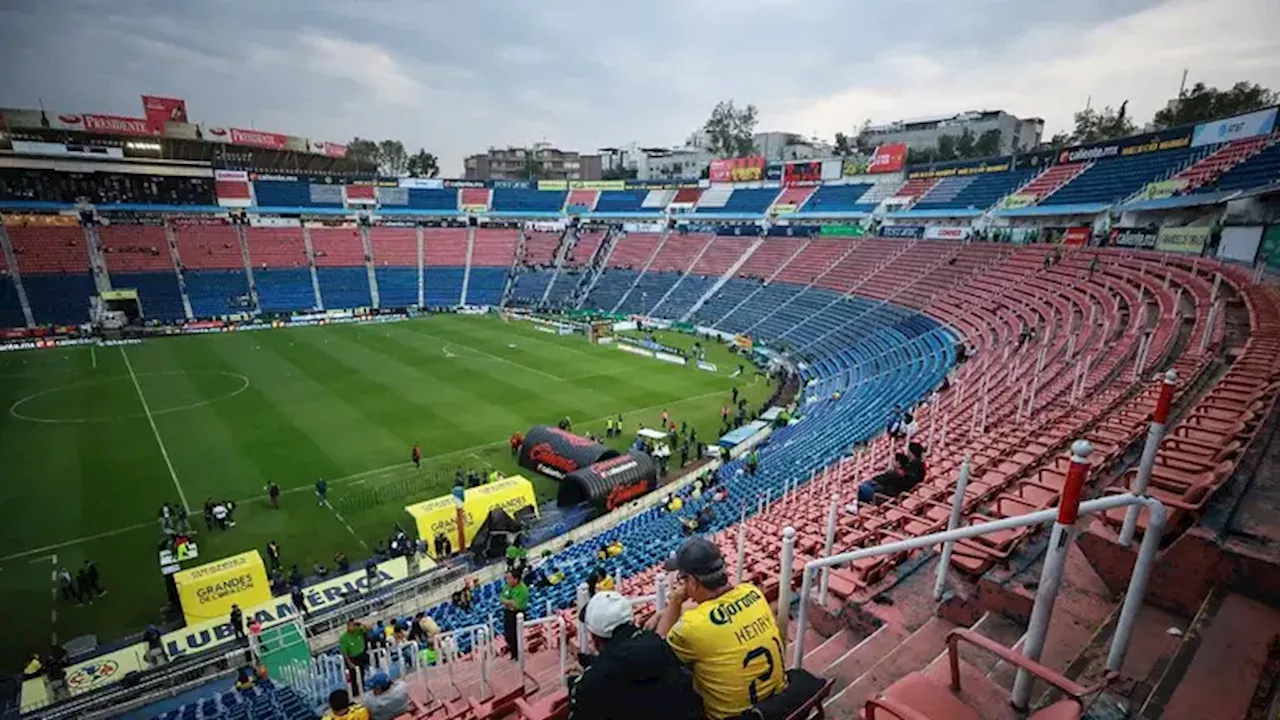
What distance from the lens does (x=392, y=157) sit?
11044cm

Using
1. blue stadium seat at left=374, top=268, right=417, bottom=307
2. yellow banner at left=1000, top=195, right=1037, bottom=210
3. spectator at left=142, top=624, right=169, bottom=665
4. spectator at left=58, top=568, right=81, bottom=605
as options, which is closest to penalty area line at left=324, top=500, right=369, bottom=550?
spectator at left=142, top=624, right=169, bottom=665

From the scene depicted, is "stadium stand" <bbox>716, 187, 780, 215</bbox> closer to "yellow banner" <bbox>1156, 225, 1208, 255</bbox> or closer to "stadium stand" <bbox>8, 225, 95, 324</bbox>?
"yellow banner" <bbox>1156, 225, 1208, 255</bbox>

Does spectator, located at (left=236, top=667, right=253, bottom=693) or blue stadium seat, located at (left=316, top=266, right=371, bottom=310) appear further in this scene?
blue stadium seat, located at (left=316, top=266, right=371, bottom=310)

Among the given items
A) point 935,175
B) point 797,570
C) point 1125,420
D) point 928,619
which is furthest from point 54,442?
point 935,175

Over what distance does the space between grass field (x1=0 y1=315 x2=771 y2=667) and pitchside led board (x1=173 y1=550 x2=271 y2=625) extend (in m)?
1.80

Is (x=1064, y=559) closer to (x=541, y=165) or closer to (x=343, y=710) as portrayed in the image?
(x=343, y=710)

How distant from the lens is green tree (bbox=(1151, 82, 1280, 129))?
2169 inches

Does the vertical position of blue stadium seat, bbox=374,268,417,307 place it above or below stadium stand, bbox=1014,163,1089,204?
below

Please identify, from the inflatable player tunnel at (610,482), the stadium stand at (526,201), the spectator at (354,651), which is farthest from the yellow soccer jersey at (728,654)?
the stadium stand at (526,201)

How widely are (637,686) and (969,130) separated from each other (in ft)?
314

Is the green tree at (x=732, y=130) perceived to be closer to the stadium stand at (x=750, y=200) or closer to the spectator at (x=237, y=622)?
the stadium stand at (x=750, y=200)

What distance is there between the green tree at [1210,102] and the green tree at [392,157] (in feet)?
352

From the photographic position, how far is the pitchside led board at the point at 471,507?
1791 centimetres

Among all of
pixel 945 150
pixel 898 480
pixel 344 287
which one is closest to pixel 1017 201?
pixel 945 150
